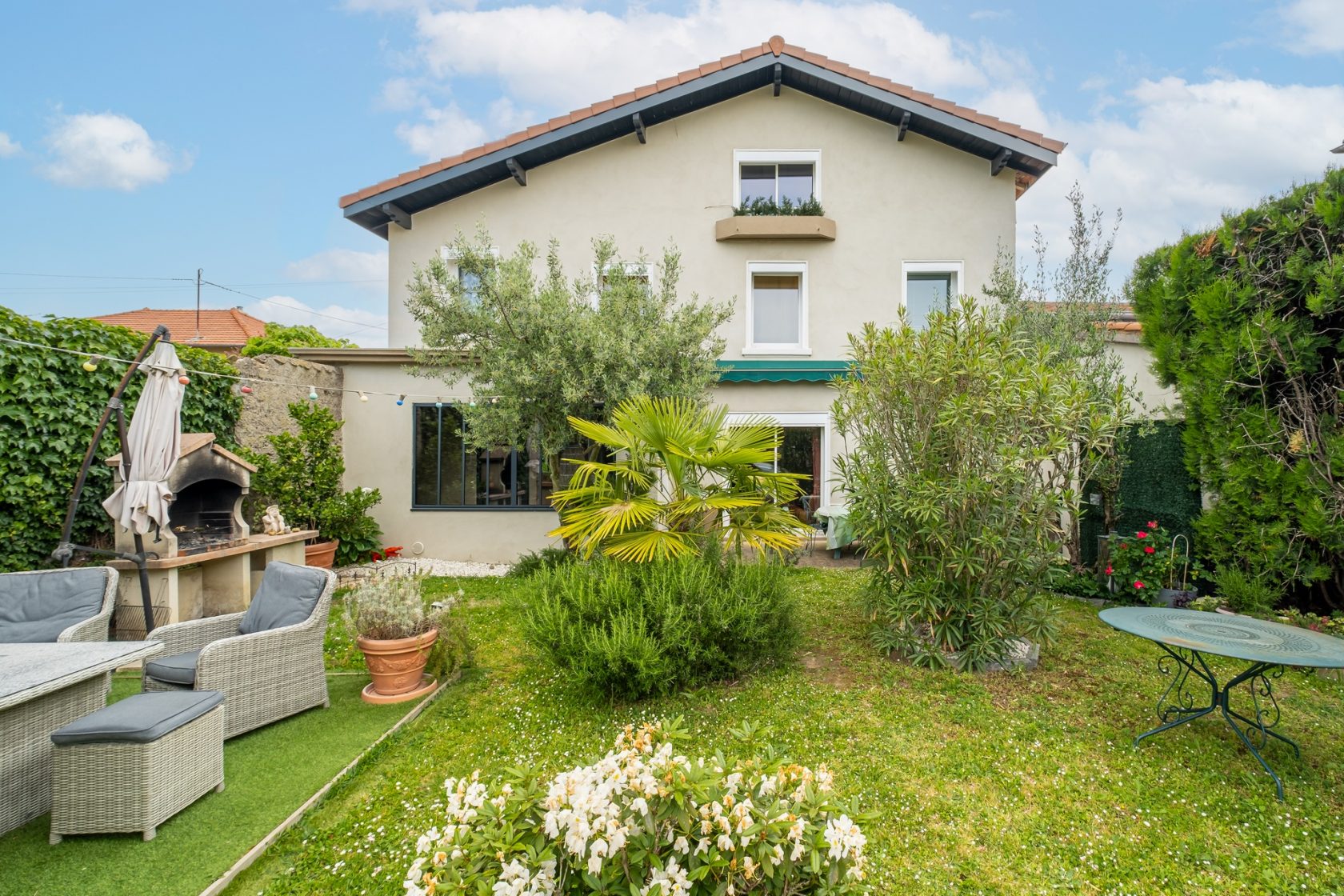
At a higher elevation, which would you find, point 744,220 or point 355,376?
point 744,220

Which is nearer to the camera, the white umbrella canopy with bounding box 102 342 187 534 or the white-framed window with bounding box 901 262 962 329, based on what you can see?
the white umbrella canopy with bounding box 102 342 187 534

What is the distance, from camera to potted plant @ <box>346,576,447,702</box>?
14.8ft

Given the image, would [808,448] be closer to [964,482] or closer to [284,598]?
[964,482]

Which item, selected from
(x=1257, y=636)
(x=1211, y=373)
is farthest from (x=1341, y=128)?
(x=1257, y=636)

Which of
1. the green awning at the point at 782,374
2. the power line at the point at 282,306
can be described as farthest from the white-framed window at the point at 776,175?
the power line at the point at 282,306

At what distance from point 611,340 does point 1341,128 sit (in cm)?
659

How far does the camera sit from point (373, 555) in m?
9.38

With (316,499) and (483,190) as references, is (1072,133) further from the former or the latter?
(316,499)

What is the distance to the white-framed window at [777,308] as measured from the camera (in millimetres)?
10445

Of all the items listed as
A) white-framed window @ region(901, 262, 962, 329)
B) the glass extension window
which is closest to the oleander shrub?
the glass extension window

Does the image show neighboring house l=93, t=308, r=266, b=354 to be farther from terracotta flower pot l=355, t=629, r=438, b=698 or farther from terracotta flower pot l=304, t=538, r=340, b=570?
terracotta flower pot l=355, t=629, r=438, b=698

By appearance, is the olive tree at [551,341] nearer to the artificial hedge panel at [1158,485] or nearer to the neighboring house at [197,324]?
the artificial hedge panel at [1158,485]

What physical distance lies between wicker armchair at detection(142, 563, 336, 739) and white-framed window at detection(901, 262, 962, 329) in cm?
971

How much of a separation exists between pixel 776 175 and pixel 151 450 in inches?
383
